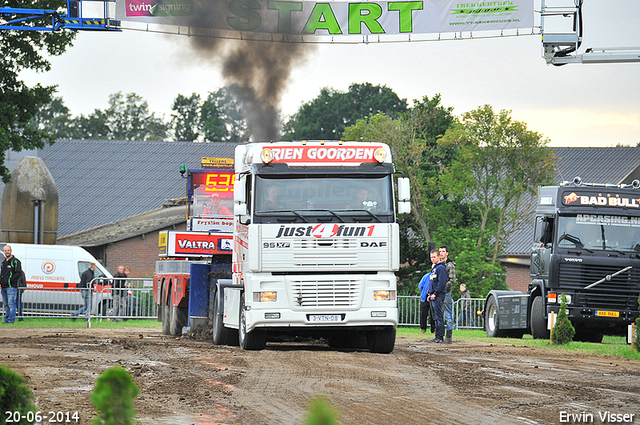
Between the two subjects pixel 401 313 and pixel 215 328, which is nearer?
pixel 215 328

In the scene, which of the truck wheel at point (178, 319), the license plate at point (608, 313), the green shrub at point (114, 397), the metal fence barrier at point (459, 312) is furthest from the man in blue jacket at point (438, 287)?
the green shrub at point (114, 397)

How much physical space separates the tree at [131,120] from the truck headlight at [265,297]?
79.1 meters

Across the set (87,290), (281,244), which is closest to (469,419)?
(281,244)

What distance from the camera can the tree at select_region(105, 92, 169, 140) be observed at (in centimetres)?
9094

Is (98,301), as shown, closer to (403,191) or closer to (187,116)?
(403,191)

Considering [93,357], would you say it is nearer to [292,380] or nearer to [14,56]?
[292,380]

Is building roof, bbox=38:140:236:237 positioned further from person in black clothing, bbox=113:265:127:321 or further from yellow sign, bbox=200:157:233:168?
yellow sign, bbox=200:157:233:168

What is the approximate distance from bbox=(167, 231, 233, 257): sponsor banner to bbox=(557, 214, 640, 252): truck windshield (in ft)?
24.2

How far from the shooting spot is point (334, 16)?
2042cm

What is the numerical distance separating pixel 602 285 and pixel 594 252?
0.74 meters

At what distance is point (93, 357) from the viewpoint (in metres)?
12.9

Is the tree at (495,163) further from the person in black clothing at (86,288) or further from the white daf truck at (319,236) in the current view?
the white daf truck at (319,236)

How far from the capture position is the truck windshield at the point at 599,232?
18.7 meters

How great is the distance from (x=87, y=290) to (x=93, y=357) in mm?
13811
